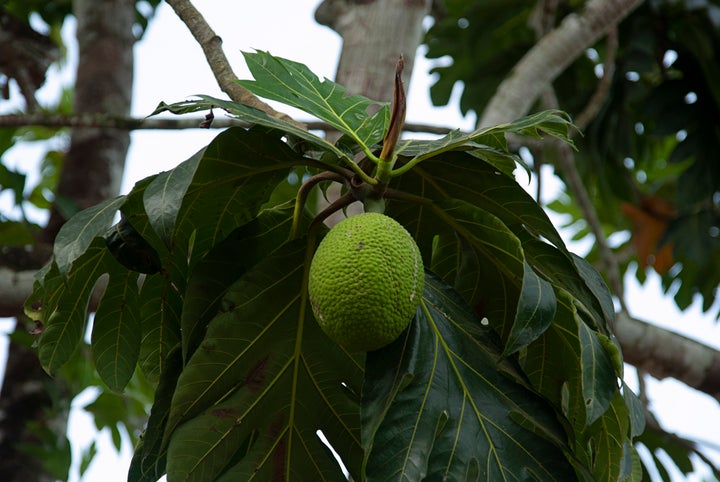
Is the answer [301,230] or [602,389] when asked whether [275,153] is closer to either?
[301,230]

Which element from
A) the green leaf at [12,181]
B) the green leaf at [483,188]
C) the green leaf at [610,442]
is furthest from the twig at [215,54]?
the green leaf at [12,181]

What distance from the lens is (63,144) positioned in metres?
4.60

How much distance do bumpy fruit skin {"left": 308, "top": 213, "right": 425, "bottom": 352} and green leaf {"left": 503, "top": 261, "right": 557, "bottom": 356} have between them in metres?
0.12

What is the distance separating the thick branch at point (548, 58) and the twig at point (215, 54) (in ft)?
3.01

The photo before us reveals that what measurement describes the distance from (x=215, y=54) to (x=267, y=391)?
1.90ft

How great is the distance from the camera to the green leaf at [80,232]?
1055mm

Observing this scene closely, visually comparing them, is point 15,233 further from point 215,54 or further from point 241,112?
point 241,112

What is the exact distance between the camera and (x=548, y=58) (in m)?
2.43

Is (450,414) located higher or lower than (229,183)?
lower

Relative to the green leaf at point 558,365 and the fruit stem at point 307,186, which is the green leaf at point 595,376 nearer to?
the green leaf at point 558,365

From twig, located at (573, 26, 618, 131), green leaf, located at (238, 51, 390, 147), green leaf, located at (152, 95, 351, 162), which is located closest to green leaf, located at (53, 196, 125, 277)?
green leaf, located at (152, 95, 351, 162)

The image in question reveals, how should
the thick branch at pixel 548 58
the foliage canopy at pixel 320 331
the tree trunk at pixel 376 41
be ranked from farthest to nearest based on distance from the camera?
the thick branch at pixel 548 58 → the tree trunk at pixel 376 41 → the foliage canopy at pixel 320 331

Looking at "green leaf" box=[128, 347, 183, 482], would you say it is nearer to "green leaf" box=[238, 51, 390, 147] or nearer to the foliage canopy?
the foliage canopy

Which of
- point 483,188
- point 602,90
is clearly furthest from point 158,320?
point 602,90
